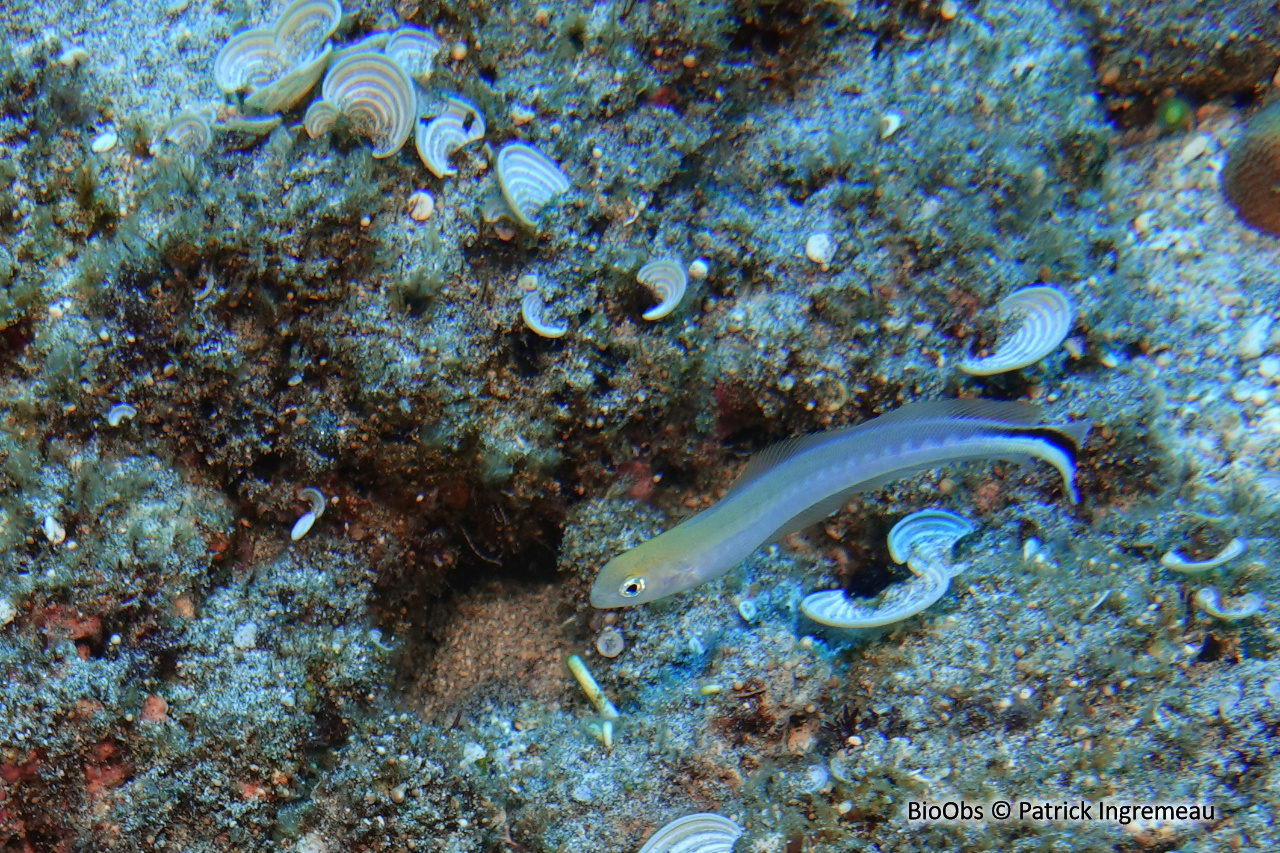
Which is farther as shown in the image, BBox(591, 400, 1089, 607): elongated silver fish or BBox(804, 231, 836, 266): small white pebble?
BBox(804, 231, 836, 266): small white pebble

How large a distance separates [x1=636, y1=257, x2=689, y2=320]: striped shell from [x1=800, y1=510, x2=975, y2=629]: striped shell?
114 centimetres

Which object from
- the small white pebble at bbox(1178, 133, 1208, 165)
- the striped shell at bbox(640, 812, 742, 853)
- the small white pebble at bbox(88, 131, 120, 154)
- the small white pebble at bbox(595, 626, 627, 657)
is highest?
the small white pebble at bbox(1178, 133, 1208, 165)

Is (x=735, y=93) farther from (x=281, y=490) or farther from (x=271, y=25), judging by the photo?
(x=281, y=490)

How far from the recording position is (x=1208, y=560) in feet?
6.81

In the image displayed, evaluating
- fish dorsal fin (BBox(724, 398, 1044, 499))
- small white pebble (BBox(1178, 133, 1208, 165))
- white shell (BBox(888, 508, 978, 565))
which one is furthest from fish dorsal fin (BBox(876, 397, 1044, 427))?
small white pebble (BBox(1178, 133, 1208, 165))

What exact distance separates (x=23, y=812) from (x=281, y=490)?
1177 millimetres

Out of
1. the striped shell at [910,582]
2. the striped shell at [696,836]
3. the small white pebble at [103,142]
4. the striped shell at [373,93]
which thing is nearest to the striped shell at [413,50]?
the striped shell at [373,93]

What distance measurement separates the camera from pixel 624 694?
2.48 meters

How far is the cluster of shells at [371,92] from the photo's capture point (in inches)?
89.4

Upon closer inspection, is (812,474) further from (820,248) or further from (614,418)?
(820,248)

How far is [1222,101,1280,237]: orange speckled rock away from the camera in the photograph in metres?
2.48

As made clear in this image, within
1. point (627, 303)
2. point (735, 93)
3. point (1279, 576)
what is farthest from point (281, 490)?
point (1279, 576)

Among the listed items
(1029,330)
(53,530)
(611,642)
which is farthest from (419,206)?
(1029,330)

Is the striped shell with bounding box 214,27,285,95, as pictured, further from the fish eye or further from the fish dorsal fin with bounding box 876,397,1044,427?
the fish dorsal fin with bounding box 876,397,1044,427
